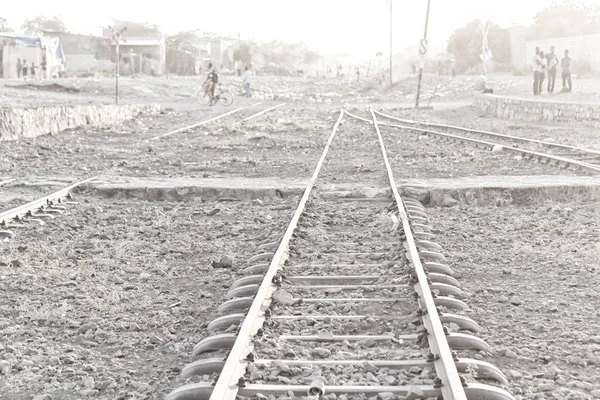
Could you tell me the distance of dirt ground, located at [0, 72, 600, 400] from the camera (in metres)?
4.43

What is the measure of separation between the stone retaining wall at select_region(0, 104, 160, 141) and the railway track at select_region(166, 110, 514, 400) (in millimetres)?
11162

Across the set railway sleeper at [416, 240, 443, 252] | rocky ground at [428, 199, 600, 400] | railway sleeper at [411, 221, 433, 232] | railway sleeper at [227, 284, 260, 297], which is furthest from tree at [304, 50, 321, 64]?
railway sleeper at [227, 284, 260, 297]

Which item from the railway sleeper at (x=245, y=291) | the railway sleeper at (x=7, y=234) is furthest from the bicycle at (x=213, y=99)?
the railway sleeper at (x=245, y=291)

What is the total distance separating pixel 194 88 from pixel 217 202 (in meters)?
40.3

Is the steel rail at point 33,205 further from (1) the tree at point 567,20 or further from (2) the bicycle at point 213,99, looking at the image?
(1) the tree at point 567,20

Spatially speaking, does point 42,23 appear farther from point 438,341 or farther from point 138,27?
point 438,341

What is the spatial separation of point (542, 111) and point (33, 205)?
2036cm

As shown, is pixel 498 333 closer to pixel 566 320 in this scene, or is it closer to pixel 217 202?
pixel 566 320

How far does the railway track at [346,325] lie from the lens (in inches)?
151

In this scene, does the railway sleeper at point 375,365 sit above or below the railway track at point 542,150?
below

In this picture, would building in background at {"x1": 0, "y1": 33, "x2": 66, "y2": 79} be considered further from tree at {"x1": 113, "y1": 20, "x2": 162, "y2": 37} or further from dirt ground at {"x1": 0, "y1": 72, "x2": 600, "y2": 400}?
tree at {"x1": 113, "y1": 20, "x2": 162, "y2": 37}

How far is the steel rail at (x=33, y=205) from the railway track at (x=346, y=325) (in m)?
2.77

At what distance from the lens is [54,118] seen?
2019cm

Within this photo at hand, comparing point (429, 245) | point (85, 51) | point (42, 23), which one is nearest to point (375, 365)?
point (429, 245)
